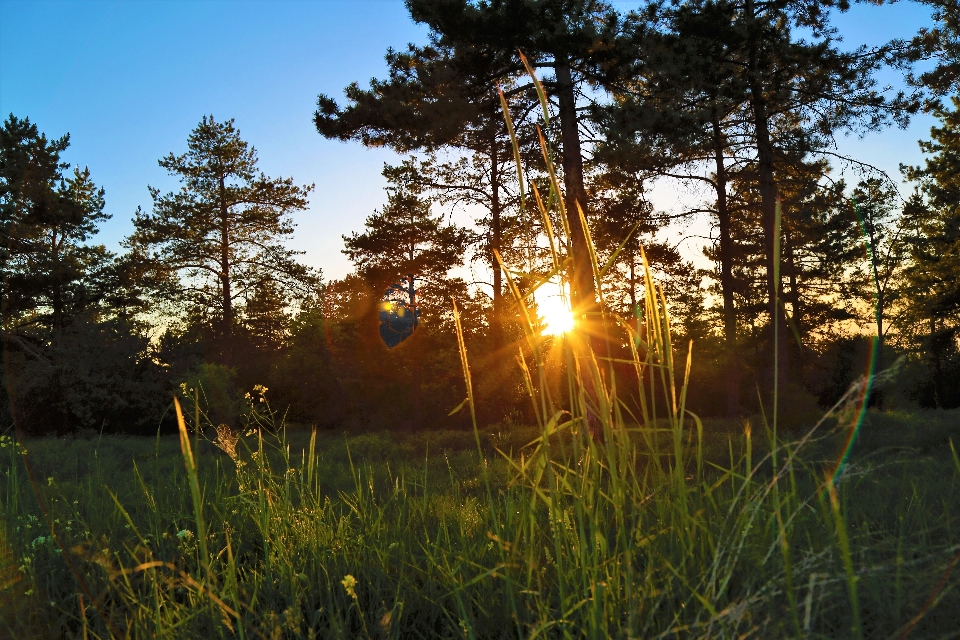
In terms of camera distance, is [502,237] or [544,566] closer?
[544,566]

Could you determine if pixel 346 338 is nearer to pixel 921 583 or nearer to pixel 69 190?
pixel 69 190

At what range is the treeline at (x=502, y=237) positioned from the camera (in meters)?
10.3

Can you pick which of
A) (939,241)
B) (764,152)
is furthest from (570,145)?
(939,241)

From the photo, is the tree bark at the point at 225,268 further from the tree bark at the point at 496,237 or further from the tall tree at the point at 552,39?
the tall tree at the point at 552,39

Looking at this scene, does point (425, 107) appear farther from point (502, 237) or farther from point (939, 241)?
point (939, 241)

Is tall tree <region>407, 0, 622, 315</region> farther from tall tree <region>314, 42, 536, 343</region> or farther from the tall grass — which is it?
the tall grass

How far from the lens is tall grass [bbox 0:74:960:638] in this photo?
1.25m

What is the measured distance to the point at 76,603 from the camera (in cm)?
203

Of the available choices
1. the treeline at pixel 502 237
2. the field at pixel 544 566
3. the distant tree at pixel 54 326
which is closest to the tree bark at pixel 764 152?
the treeline at pixel 502 237

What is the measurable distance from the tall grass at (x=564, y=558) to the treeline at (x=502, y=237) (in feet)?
1.19

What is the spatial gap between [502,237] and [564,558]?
16.3m

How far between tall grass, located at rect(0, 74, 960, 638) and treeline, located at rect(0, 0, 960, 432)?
0.36 m

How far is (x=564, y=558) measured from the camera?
1676 millimetres

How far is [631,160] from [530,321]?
9.44 metres
